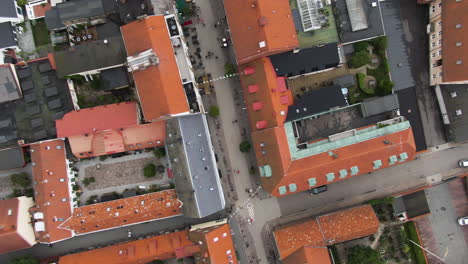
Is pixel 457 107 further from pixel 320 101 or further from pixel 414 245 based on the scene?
pixel 414 245

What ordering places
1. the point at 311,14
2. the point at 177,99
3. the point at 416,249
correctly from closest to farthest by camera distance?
the point at 177,99 < the point at 311,14 < the point at 416,249

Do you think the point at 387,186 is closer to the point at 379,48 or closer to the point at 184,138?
the point at 379,48

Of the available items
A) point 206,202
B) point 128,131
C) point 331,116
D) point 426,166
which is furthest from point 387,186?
point 128,131

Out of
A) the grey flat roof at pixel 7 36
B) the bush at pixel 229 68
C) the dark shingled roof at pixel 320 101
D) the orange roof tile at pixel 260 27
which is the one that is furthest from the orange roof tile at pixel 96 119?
the dark shingled roof at pixel 320 101

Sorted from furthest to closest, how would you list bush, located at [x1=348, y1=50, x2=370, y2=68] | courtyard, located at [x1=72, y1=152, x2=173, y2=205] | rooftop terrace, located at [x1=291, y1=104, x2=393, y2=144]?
courtyard, located at [x1=72, y1=152, x2=173, y2=205], bush, located at [x1=348, y1=50, x2=370, y2=68], rooftop terrace, located at [x1=291, y1=104, x2=393, y2=144]

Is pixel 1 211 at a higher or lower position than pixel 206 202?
higher

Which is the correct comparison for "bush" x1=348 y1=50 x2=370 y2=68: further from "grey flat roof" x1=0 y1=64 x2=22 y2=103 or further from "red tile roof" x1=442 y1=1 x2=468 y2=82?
"grey flat roof" x1=0 y1=64 x2=22 y2=103

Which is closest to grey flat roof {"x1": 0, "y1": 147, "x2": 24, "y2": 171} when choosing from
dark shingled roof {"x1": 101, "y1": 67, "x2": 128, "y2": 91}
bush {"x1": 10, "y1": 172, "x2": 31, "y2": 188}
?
bush {"x1": 10, "y1": 172, "x2": 31, "y2": 188}

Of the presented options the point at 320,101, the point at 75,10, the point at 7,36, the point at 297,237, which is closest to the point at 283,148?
the point at 320,101
